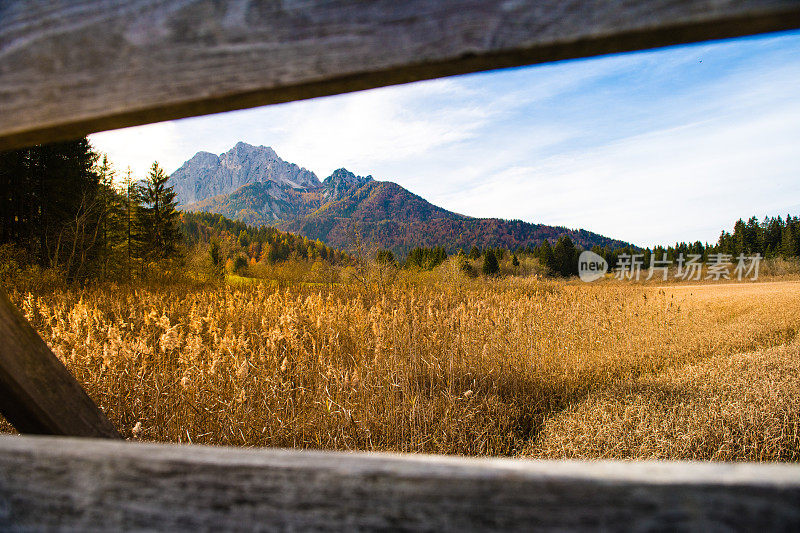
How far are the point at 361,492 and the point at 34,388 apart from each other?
0.77 m

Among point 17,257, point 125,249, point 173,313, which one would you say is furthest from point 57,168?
point 173,313

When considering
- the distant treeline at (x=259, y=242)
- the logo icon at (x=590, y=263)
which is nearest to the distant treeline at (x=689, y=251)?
the logo icon at (x=590, y=263)

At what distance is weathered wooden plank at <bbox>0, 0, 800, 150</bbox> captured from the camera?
48 centimetres

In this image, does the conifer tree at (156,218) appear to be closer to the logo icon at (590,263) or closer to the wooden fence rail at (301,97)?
the wooden fence rail at (301,97)

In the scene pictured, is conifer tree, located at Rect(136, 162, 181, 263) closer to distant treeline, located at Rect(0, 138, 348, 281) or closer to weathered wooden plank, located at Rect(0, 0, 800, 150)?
distant treeline, located at Rect(0, 138, 348, 281)

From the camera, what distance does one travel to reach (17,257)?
44.2ft

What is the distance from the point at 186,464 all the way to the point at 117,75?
0.56 m

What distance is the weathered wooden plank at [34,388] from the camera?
759 millimetres

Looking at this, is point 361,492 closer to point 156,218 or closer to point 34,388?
point 34,388

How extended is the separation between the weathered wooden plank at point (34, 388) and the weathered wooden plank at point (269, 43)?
1.21 ft

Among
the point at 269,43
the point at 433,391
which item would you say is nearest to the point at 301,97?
the point at 269,43

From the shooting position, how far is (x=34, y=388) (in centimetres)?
79

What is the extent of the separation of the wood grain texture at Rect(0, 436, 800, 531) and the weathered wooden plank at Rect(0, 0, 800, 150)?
488mm

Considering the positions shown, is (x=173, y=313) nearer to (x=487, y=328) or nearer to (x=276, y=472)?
(x=487, y=328)
